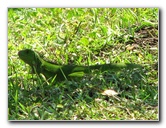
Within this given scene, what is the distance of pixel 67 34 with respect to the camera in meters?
5.12

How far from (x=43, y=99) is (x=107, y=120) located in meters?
0.42

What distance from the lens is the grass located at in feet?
15.8

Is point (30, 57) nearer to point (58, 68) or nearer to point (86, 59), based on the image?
point (58, 68)

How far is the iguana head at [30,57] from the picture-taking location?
195 inches

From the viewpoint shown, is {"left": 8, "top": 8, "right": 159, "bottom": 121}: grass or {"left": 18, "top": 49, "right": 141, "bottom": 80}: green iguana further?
{"left": 18, "top": 49, "right": 141, "bottom": 80}: green iguana

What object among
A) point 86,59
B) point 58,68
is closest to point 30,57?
point 58,68

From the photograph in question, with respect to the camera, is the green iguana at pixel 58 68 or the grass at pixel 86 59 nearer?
the grass at pixel 86 59

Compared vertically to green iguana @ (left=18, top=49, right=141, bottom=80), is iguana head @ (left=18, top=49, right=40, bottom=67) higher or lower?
higher

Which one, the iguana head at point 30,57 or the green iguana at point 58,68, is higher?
the iguana head at point 30,57

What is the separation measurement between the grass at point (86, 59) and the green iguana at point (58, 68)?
0.04m

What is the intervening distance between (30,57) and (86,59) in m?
0.36

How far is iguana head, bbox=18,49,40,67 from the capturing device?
4.96 m
